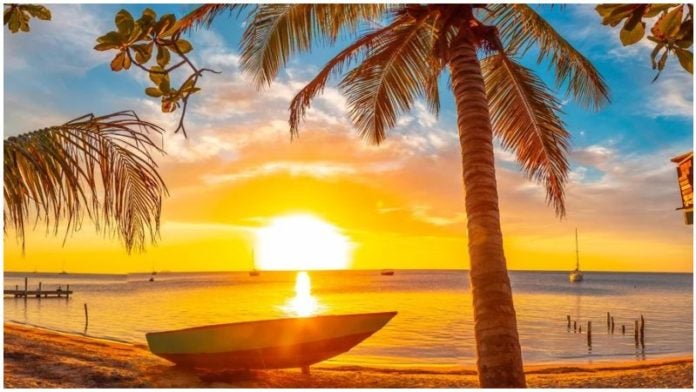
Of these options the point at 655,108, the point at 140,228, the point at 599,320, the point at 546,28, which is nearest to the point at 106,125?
the point at 140,228

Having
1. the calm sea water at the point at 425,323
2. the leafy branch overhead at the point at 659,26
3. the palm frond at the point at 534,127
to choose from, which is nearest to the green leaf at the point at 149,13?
the leafy branch overhead at the point at 659,26

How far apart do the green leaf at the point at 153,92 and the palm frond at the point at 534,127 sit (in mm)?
7452

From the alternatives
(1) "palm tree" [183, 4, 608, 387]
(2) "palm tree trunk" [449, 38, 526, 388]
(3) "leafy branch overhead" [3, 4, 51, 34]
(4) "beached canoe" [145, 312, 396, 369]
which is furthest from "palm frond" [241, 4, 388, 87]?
(4) "beached canoe" [145, 312, 396, 369]

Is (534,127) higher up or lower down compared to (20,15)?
higher up

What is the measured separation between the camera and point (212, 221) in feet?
84.9

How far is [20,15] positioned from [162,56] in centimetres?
117

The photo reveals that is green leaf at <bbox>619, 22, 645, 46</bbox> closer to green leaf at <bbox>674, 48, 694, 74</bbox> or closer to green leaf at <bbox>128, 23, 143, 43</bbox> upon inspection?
green leaf at <bbox>674, 48, 694, 74</bbox>

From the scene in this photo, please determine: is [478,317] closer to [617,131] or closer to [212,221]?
[617,131]

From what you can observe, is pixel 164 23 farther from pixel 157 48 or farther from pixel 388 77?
pixel 388 77

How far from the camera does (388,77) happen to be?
379 inches

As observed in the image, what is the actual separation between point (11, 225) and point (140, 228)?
643 mm

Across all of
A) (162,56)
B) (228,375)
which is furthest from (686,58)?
(228,375)

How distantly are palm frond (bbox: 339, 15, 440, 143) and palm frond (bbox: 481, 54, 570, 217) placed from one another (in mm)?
1152

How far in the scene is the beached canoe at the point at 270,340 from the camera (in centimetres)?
1513
